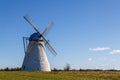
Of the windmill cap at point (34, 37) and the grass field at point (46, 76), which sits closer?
the grass field at point (46, 76)

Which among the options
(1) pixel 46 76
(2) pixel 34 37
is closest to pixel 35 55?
(2) pixel 34 37

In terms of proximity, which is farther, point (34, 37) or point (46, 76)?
point (34, 37)

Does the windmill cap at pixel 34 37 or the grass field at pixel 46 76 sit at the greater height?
the windmill cap at pixel 34 37

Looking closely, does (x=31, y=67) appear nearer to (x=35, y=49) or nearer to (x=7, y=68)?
(x=35, y=49)

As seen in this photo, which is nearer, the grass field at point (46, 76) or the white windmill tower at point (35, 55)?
the grass field at point (46, 76)

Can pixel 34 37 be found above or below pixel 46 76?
above

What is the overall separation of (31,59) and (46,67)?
386 centimetres

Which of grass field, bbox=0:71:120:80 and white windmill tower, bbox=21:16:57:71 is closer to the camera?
grass field, bbox=0:71:120:80

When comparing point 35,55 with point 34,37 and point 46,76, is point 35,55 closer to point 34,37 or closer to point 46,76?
point 34,37

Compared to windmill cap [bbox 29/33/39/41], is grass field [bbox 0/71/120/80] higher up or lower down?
lower down

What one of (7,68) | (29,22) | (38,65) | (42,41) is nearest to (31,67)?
(38,65)

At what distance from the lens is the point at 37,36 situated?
75062 millimetres

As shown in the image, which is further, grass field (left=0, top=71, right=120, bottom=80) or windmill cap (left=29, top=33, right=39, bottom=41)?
windmill cap (left=29, top=33, right=39, bottom=41)

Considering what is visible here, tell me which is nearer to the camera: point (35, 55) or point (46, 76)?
point (46, 76)
